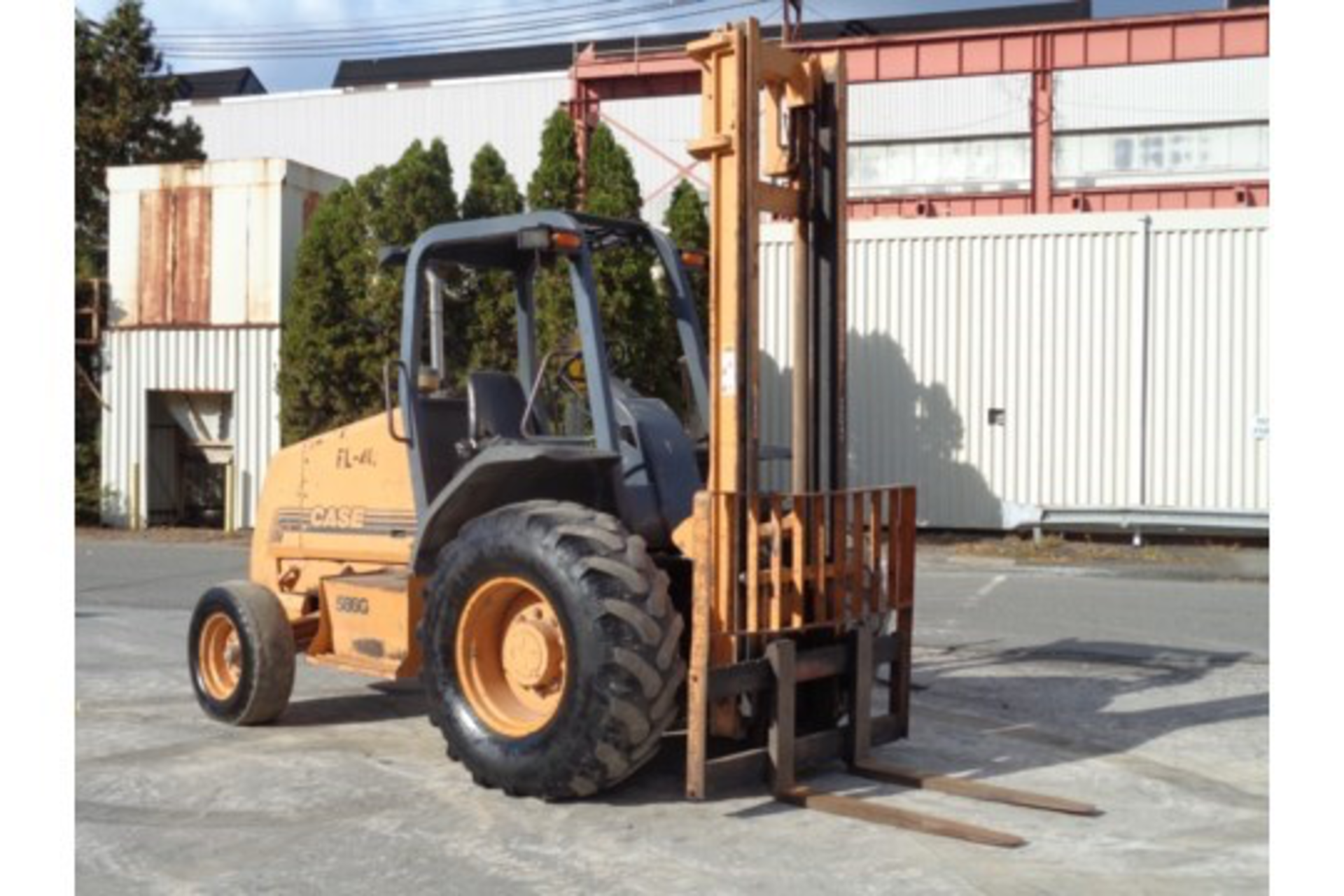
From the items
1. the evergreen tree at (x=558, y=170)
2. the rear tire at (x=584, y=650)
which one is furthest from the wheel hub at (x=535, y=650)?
the evergreen tree at (x=558, y=170)

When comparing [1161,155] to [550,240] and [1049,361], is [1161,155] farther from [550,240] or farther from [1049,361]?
[550,240]

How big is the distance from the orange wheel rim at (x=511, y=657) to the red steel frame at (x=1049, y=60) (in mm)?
21955

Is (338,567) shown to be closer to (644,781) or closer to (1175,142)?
(644,781)

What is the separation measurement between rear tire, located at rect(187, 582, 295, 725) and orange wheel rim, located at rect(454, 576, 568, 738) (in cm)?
177

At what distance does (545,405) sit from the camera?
7.92 meters

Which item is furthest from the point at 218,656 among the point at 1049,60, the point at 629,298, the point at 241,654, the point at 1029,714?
the point at 1049,60

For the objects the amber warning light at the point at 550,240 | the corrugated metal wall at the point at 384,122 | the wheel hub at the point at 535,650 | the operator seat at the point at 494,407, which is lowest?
the wheel hub at the point at 535,650

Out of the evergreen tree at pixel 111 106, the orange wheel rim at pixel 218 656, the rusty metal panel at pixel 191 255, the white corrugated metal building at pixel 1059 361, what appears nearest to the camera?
the orange wheel rim at pixel 218 656

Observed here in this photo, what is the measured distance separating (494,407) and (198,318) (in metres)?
17.8

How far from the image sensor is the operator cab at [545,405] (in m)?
6.88

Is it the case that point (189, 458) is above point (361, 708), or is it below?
above

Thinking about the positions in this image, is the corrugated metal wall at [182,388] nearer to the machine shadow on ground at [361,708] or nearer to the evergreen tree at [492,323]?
the evergreen tree at [492,323]

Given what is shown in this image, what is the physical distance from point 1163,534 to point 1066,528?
1.33 metres

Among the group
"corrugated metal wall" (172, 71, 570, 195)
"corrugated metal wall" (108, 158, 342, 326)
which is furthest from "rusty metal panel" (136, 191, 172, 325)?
"corrugated metal wall" (172, 71, 570, 195)
